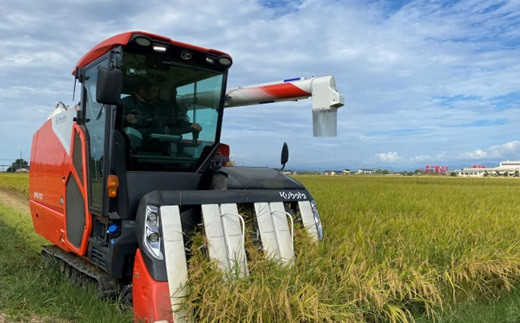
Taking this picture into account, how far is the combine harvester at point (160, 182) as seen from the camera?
3561 millimetres

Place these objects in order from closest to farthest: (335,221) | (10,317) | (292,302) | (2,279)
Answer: (292,302), (10,317), (2,279), (335,221)

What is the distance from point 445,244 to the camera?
16.9 feet

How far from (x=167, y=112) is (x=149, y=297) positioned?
1815 millimetres

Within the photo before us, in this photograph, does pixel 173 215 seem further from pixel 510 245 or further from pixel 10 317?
pixel 510 245

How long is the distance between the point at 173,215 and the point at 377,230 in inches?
111

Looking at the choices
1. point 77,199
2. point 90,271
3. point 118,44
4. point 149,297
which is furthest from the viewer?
point 77,199

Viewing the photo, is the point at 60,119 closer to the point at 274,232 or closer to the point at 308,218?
the point at 274,232

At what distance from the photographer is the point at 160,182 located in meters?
4.36

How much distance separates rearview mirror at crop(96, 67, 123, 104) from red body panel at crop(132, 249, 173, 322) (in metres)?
1.25

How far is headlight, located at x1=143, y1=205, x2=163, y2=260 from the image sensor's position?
11.5 feet

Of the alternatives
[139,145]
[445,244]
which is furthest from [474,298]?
[139,145]

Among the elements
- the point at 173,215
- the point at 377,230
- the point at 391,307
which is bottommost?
the point at 391,307

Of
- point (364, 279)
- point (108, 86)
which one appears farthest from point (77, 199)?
point (364, 279)

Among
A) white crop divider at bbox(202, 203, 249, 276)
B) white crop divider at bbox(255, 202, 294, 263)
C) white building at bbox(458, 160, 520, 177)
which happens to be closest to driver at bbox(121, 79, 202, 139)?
white crop divider at bbox(202, 203, 249, 276)
